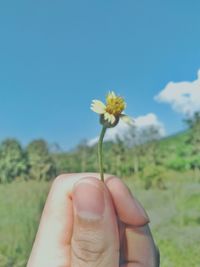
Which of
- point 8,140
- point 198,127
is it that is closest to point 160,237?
point 198,127

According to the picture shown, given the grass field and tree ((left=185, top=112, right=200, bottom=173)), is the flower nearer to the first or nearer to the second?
the grass field

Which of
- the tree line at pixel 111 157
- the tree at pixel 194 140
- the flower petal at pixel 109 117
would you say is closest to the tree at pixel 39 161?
the tree line at pixel 111 157

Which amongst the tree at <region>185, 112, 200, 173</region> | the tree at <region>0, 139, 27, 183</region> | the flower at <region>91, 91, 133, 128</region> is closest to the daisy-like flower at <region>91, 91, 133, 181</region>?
the flower at <region>91, 91, 133, 128</region>

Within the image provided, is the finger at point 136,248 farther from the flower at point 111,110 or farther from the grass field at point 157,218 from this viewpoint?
the grass field at point 157,218

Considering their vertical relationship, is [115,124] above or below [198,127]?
below

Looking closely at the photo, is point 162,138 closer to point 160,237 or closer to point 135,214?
point 160,237
